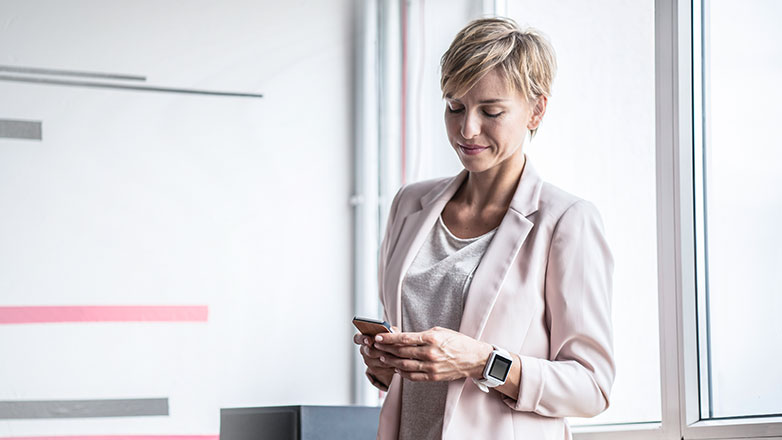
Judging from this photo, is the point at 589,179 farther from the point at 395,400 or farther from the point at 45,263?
the point at 45,263

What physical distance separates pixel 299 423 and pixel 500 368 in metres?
1.06

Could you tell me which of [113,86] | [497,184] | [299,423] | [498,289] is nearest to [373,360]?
[498,289]

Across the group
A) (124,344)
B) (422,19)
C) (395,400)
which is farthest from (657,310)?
(124,344)

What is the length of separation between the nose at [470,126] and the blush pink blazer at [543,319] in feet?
0.48

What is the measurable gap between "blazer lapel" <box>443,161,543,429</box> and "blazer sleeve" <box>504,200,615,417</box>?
60mm

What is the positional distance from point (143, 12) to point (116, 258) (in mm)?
754

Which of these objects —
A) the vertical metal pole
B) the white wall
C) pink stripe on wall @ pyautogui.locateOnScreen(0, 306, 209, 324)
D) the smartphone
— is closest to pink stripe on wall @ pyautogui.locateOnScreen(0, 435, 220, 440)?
the white wall

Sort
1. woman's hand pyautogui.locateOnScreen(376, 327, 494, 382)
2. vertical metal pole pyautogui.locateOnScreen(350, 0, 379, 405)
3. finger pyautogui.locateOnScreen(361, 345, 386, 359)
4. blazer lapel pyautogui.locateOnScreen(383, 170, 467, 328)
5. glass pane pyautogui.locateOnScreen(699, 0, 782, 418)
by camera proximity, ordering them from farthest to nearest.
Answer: vertical metal pole pyautogui.locateOnScreen(350, 0, 379, 405) → glass pane pyautogui.locateOnScreen(699, 0, 782, 418) → blazer lapel pyautogui.locateOnScreen(383, 170, 467, 328) → finger pyautogui.locateOnScreen(361, 345, 386, 359) → woman's hand pyautogui.locateOnScreen(376, 327, 494, 382)

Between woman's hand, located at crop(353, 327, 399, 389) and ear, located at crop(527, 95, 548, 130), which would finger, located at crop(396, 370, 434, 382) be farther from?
ear, located at crop(527, 95, 548, 130)

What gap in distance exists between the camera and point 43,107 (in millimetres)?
2041

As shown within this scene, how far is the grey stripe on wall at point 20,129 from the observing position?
2.00 m

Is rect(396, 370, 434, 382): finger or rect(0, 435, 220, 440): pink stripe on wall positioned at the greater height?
rect(396, 370, 434, 382): finger

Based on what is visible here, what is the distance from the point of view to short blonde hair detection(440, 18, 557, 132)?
4.02 feet

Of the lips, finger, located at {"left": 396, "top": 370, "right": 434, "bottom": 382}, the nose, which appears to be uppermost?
the nose
